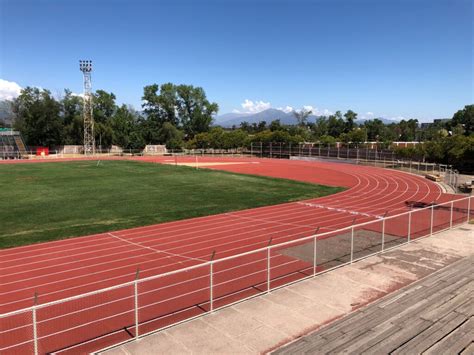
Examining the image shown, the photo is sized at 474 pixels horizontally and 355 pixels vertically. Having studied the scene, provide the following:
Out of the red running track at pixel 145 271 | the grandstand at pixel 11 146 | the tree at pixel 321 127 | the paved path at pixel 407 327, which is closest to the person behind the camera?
the paved path at pixel 407 327

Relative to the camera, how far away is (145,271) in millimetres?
12156

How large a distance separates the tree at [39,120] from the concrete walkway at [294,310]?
3811 inches

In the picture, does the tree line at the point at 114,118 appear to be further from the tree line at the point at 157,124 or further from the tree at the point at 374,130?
the tree at the point at 374,130

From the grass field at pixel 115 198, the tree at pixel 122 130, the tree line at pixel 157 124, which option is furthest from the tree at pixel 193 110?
the grass field at pixel 115 198

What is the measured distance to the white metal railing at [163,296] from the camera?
784cm

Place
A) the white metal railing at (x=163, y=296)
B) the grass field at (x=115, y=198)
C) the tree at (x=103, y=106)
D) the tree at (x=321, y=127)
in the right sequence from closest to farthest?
the white metal railing at (x=163, y=296)
the grass field at (x=115, y=198)
the tree at (x=103, y=106)
the tree at (x=321, y=127)

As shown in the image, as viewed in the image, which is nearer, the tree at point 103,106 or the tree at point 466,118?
the tree at point 103,106

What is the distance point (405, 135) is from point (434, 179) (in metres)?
117

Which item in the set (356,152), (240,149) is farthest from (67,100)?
(356,152)

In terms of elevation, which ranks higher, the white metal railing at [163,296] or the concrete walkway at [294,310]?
the concrete walkway at [294,310]

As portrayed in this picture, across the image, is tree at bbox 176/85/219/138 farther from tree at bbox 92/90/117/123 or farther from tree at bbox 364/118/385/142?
tree at bbox 364/118/385/142

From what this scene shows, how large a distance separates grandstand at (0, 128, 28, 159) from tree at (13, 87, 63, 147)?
1437 cm

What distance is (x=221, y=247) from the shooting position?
49.0 ft

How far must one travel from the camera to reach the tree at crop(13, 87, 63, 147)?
92625 mm
